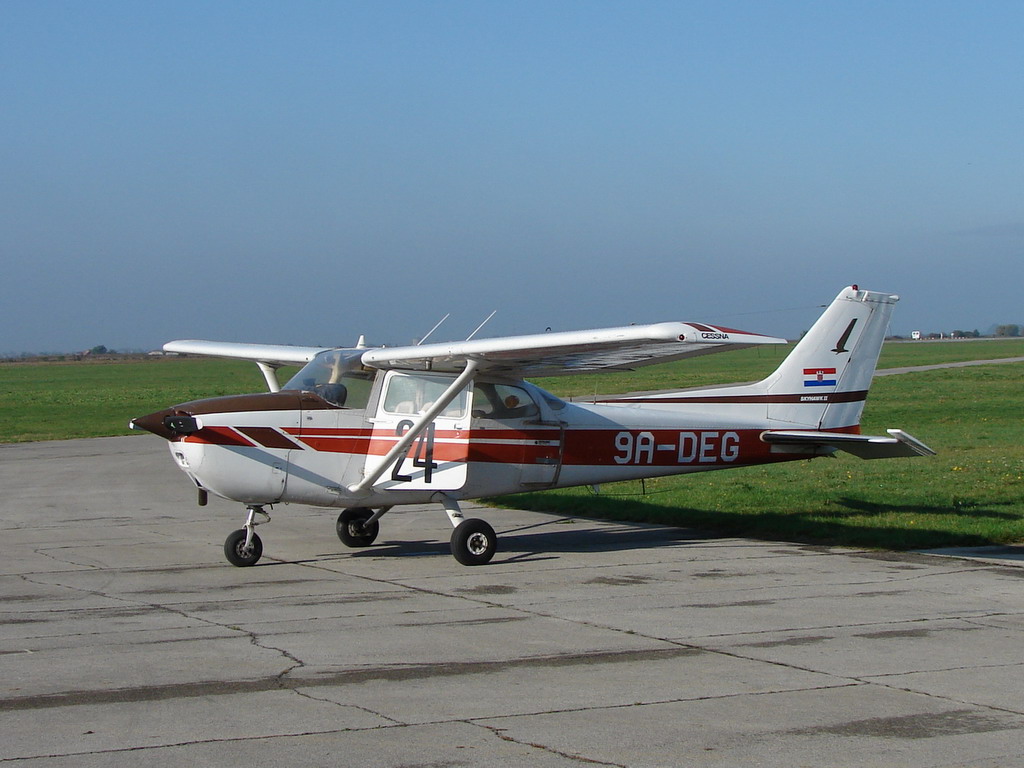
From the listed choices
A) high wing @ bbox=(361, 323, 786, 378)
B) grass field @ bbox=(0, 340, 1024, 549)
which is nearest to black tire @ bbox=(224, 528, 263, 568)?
high wing @ bbox=(361, 323, 786, 378)

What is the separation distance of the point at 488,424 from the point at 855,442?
13.8ft

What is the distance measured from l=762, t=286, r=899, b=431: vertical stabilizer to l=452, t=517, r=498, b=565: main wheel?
161 inches

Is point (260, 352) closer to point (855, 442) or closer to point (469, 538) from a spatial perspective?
point (469, 538)

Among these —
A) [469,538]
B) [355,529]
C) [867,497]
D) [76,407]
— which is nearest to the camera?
[469,538]

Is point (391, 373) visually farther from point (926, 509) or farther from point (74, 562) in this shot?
point (926, 509)

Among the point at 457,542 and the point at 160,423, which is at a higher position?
the point at 160,423

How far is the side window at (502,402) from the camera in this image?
38.9 feet

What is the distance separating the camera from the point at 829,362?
13.5m

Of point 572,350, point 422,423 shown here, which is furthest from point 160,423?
point 572,350

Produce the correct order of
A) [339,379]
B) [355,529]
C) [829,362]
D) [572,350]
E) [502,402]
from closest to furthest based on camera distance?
[572,350] → [339,379] → [502,402] → [355,529] → [829,362]

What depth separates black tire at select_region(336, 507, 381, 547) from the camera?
1252 cm

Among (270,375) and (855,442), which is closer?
(855,442)

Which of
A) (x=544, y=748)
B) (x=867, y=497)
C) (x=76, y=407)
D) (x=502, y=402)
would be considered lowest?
(x=76, y=407)

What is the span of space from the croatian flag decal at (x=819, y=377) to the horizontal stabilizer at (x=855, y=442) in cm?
57
